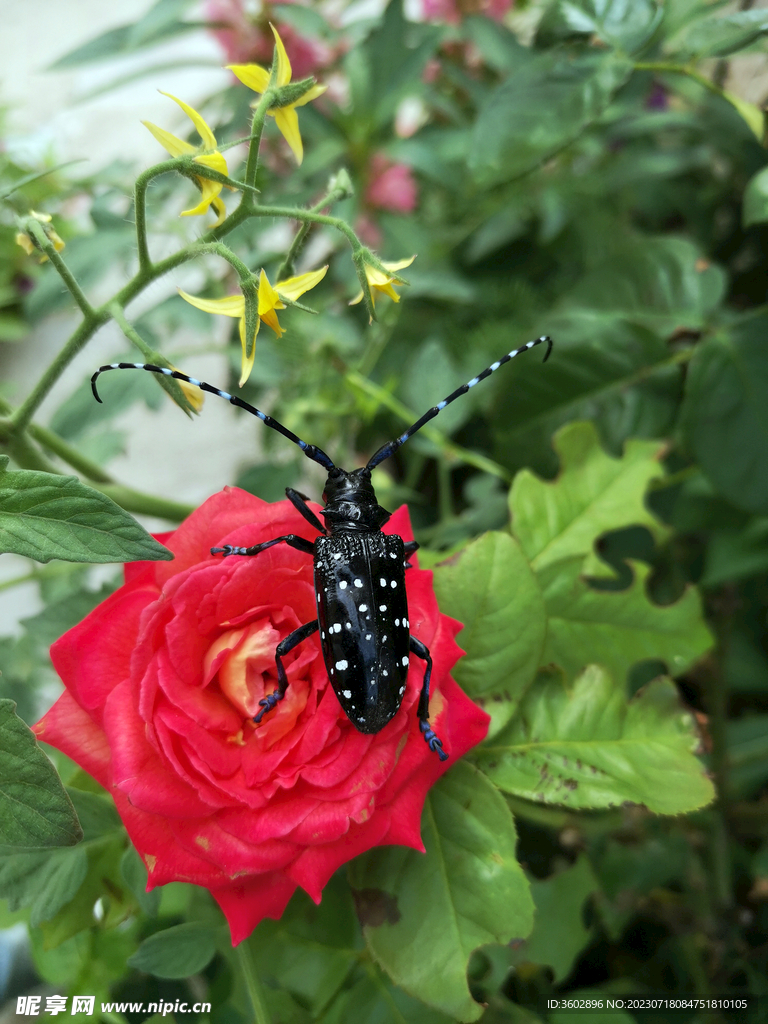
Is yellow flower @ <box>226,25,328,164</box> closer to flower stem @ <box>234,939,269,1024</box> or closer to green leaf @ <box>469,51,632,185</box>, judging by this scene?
green leaf @ <box>469,51,632,185</box>

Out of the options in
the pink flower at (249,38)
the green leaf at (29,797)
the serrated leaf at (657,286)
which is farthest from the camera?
the pink flower at (249,38)

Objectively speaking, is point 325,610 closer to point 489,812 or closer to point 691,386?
point 489,812

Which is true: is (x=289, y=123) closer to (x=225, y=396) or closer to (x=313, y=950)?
(x=225, y=396)

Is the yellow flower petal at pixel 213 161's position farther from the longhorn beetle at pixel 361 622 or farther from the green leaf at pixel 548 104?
the green leaf at pixel 548 104

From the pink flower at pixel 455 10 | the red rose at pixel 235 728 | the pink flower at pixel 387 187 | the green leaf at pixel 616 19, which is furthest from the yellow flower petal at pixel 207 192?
the pink flower at pixel 455 10

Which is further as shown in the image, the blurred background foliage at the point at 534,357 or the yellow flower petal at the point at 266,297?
the blurred background foliage at the point at 534,357

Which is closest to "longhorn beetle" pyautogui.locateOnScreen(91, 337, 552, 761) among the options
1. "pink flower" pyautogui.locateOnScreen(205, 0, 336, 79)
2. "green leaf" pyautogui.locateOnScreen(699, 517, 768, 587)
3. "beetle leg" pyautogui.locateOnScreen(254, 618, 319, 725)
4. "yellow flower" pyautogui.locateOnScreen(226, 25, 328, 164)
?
"beetle leg" pyautogui.locateOnScreen(254, 618, 319, 725)

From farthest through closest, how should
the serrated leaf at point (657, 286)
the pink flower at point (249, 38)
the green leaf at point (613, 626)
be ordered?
the pink flower at point (249, 38), the serrated leaf at point (657, 286), the green leaf at point (613, 626)

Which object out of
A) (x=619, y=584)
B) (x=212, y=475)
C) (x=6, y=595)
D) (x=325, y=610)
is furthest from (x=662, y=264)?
(x=6, y=595)
